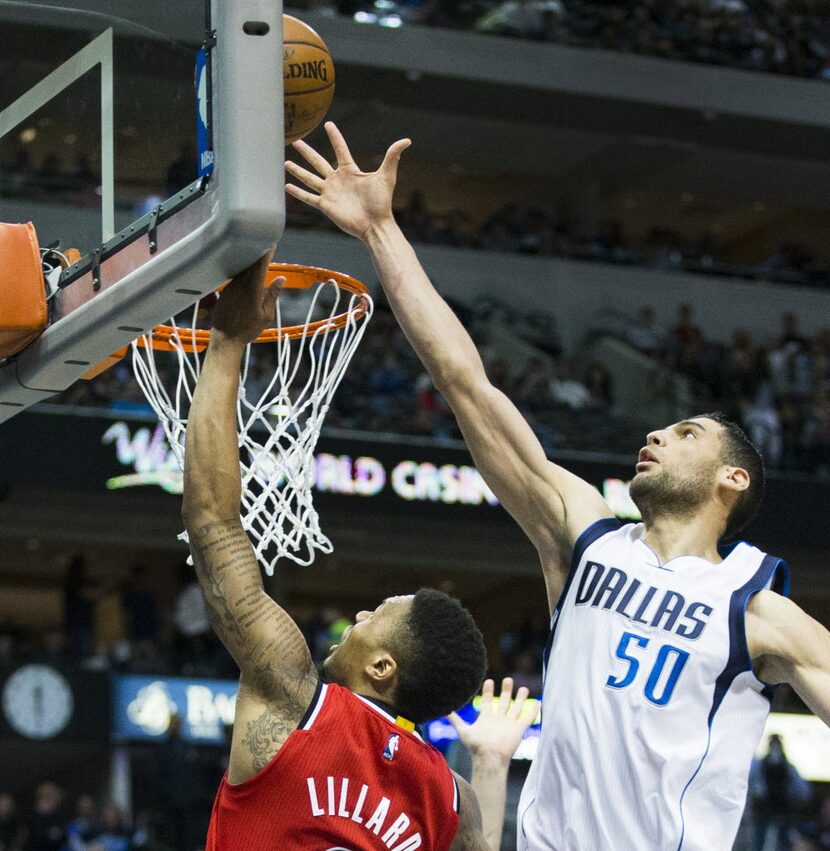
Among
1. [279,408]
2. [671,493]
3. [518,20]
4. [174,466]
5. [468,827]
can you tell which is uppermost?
[518,20]

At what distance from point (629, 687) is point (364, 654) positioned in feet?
1.77

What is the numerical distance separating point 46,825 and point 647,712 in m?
8.59

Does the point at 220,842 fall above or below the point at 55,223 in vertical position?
below

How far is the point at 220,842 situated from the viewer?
3076 millimetres

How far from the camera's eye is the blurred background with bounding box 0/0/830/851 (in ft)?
40.6

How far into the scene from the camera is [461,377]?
11.5 feet

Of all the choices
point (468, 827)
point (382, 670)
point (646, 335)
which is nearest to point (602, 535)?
point (382, 670)

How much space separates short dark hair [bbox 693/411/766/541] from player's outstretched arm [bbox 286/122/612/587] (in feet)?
0.92

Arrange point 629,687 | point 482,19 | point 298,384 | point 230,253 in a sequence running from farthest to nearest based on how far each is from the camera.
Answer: point 482,19
point 298,384
point 629,687
point 230,253

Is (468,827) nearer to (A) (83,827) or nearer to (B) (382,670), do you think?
(B) (382,670)

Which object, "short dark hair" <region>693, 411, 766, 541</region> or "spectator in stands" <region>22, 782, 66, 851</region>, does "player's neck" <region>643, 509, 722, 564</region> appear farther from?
"spectator in stands" <region>22, 782, 66, 851</region>

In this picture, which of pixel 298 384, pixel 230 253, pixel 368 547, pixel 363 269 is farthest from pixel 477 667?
pixel 368 547

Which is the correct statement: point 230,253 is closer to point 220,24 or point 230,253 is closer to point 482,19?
point 220,24

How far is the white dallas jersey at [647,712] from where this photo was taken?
3201 mm
